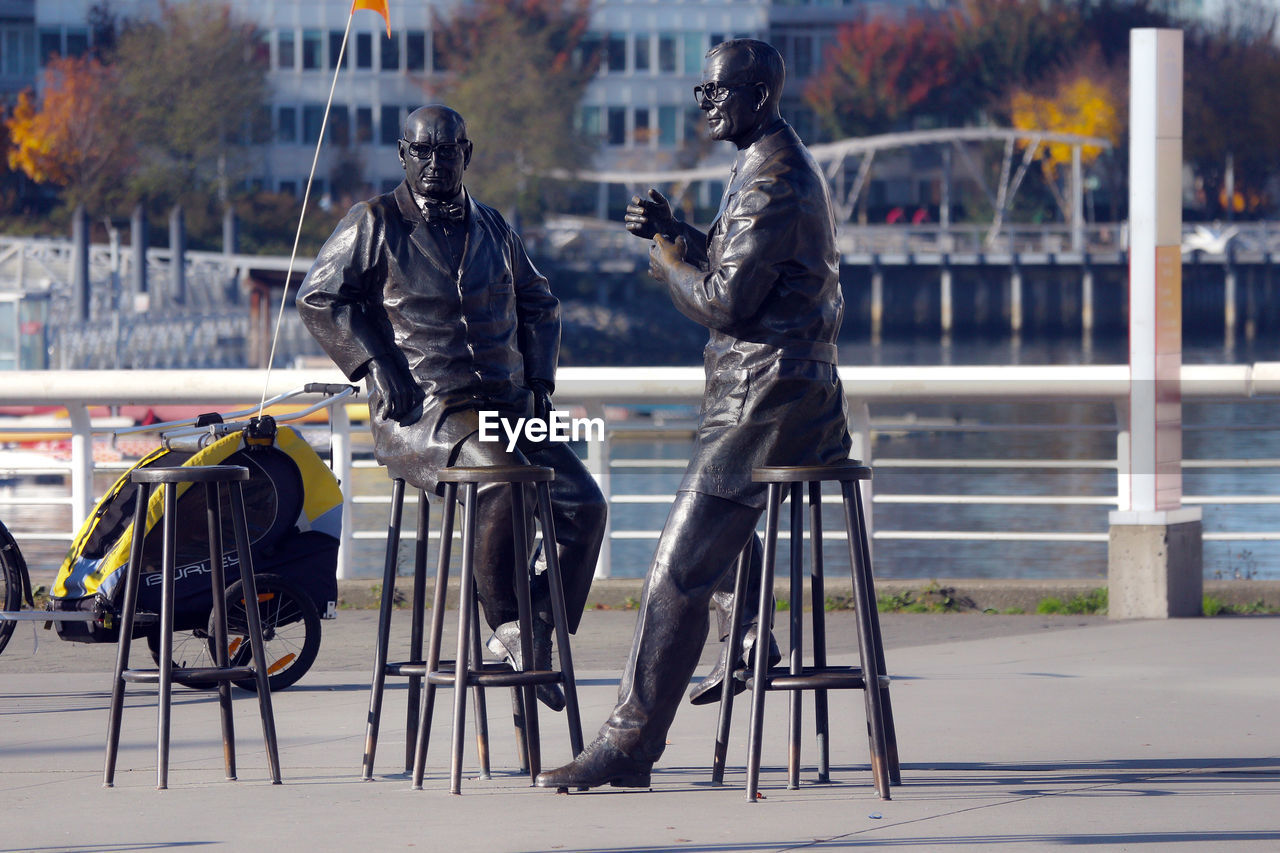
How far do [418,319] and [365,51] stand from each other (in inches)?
3302

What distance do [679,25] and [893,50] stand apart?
1000 centimetres

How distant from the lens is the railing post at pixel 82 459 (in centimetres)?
880

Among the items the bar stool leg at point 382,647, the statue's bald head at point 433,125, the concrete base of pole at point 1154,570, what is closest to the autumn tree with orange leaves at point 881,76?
the concrete base of pole at point 1154,570

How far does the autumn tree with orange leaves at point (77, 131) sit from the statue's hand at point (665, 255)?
2972 inches

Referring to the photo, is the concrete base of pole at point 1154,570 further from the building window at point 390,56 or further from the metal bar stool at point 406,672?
the building window at point 390,56

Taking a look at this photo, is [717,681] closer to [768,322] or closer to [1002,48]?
[768,322]

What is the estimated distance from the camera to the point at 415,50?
8762 cm

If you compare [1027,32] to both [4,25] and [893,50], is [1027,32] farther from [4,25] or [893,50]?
[4,25]

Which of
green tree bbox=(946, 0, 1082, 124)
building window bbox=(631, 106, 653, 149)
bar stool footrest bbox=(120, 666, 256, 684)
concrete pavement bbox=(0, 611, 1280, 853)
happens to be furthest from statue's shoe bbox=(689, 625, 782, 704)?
green tree bbox=(946, 0, 1082, 124)

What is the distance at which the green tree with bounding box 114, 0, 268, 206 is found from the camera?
79.8 metres

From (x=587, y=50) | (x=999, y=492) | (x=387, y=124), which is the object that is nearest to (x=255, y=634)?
(x=999, y=492)

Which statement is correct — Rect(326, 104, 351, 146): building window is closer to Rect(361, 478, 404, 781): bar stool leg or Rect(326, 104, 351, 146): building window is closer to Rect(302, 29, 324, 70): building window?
Rect(302, 29, 324, 70): building window

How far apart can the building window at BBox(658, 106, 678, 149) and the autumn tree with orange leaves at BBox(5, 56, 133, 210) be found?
2444 cm

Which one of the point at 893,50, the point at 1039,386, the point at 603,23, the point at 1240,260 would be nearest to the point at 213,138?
the point at 603,23
